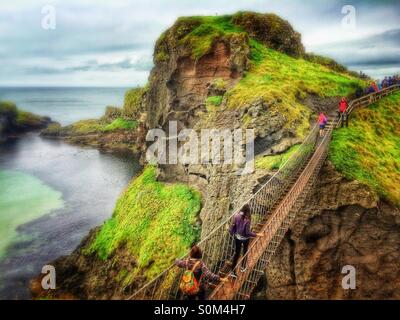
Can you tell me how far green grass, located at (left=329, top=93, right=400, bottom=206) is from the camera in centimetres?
1504

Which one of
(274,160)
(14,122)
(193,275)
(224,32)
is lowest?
(193,275)

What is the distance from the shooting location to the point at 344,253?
14.7m

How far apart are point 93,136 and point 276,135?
60123 millimetres

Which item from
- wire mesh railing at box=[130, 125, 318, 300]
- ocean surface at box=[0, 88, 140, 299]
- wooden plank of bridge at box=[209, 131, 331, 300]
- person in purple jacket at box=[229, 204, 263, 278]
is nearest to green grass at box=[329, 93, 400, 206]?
wire mesh railing at box=[130, 125, 318, 300]

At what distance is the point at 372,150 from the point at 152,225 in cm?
1211

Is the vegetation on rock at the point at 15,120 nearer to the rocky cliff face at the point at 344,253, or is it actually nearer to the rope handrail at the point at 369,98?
the rope handrail at the point at 369,98

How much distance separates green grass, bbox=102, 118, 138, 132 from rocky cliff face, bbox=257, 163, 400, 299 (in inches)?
2072

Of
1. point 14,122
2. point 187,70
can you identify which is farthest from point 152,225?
point 14,122

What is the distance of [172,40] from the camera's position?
27.0m

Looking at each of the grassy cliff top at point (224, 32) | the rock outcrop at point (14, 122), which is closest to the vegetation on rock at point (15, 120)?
the rock outcrop at point (14, 122)

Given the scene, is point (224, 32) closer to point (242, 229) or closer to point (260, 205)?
point (260, 205)

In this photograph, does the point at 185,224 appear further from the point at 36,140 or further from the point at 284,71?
the point at 36,140

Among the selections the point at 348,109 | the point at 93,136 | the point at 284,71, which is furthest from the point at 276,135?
the point at 93,136

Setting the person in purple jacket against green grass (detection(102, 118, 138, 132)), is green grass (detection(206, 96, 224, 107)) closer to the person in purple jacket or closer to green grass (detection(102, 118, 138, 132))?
the person in purple jacket
